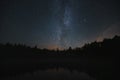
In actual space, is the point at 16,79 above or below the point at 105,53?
below

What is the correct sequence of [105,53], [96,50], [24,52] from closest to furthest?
1. [105,53]
2. [96,50]
3. [24,52]

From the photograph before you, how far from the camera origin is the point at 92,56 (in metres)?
115

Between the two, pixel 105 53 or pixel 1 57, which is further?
pixel 1 57

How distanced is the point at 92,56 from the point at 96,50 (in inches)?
264

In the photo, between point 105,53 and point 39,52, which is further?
point 39,52

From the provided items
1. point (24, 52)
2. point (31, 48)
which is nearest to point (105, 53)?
point (24, 52)

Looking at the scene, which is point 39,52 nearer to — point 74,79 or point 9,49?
point 9,49

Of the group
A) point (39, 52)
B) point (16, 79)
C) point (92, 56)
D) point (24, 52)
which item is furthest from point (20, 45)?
point (16, 79)

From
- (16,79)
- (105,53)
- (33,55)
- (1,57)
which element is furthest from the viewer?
(33,55)

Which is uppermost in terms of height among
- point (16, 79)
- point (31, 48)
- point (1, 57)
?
point (31, 48)

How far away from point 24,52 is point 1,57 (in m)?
45.1

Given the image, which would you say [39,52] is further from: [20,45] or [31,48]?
[20,45]

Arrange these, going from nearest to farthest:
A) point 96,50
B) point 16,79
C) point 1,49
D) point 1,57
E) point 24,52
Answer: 1. point 16,79
2. point 96,50
3. point 1,57
4. point 1,49
5. point 24,52

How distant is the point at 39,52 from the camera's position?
196500mm
